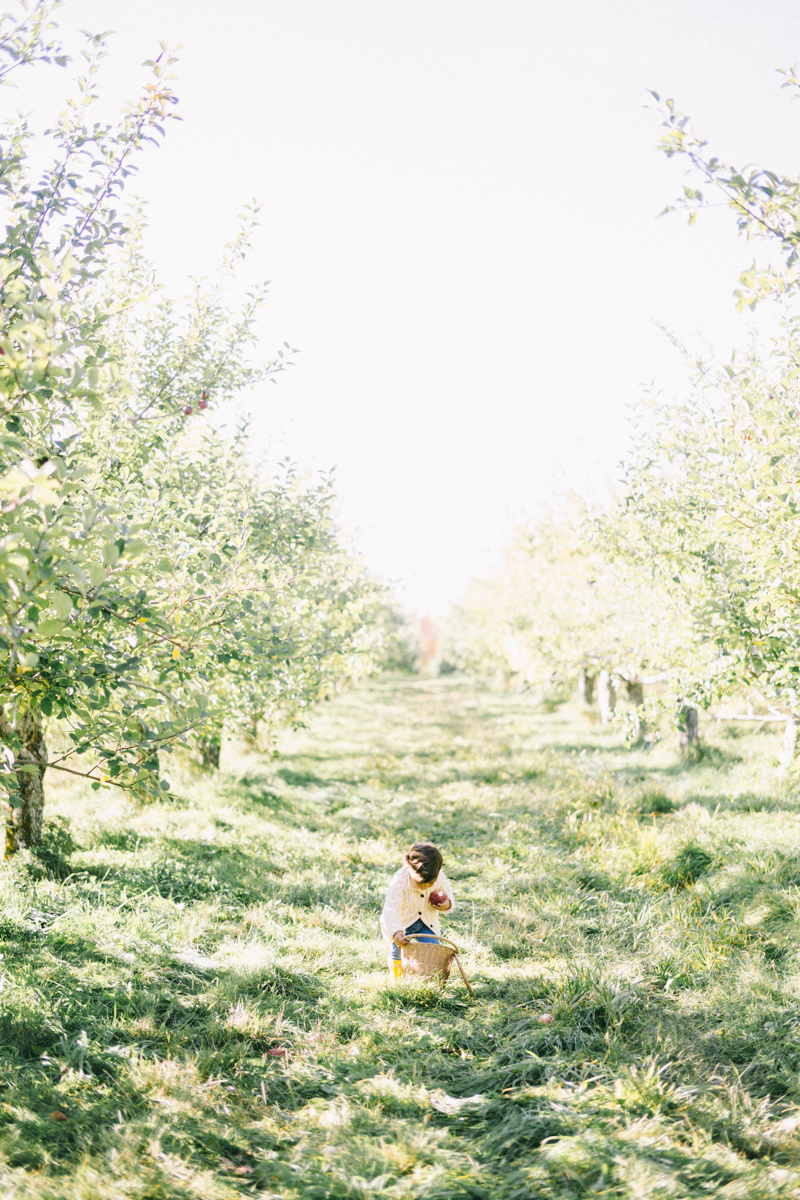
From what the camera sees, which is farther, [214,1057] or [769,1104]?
[214,1057]

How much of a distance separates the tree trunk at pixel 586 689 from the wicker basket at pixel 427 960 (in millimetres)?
15245

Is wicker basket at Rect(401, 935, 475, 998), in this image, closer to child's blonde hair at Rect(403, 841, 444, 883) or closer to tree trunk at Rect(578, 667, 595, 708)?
child's blonde hair at Rect(403, 841, 444, 883)

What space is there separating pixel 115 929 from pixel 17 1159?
7.38ft

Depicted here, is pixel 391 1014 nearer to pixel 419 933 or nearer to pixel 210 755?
pixel 419 933

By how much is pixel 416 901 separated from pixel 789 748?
6.92 meters

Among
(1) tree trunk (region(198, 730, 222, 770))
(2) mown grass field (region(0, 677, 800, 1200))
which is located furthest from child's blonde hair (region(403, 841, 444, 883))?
(1) tree trunk (region(198, 730, 222, 770))

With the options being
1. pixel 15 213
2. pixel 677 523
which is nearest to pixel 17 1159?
pixel 15 213

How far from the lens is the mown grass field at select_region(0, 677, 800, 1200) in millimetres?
3107

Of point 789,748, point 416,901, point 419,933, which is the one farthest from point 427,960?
point 789,748

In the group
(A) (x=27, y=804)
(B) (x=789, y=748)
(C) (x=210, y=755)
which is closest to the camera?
(A) (x=27, y=804)

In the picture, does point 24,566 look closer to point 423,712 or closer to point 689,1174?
point 689,1174

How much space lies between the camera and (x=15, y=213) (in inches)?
188

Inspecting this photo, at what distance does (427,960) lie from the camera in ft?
15.7

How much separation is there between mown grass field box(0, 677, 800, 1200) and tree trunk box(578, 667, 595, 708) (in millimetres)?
12101
